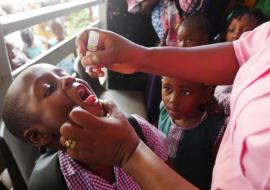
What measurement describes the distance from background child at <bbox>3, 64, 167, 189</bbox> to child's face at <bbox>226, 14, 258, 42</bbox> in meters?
0.99

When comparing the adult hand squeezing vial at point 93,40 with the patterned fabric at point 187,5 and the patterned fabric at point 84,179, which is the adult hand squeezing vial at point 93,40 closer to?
the patterned fabric at point 84,179

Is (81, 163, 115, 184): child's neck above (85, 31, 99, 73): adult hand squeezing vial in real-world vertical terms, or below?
below

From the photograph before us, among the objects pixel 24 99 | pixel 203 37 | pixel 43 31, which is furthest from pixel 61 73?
pixel 43 31

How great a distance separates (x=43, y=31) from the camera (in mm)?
2836

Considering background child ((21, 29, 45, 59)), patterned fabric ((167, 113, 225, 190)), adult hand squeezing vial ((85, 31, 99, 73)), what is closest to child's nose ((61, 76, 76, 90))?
adult hand squeezing vial ((85, 31, 99, 73))

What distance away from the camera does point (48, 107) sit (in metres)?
0.76

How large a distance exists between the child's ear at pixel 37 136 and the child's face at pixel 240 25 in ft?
3.64

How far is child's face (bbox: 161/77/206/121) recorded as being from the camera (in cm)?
113

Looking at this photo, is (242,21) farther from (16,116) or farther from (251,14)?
(16,116)

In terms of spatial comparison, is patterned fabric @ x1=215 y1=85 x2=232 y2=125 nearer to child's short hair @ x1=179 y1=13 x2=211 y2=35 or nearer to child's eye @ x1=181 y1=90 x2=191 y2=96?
child's eye @ x1=181 y1=90 x2=191 y2=96

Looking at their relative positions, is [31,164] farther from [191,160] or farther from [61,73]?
[191,160]

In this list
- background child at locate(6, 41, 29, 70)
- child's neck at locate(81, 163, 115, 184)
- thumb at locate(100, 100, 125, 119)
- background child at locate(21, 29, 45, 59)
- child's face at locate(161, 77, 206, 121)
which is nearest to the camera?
thumb at locate(100, 100, 125, 119)

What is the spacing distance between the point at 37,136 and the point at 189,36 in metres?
1.06

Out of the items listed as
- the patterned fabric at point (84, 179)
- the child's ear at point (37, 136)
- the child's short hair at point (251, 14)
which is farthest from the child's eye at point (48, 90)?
the child's short hair at point (251, 14)
